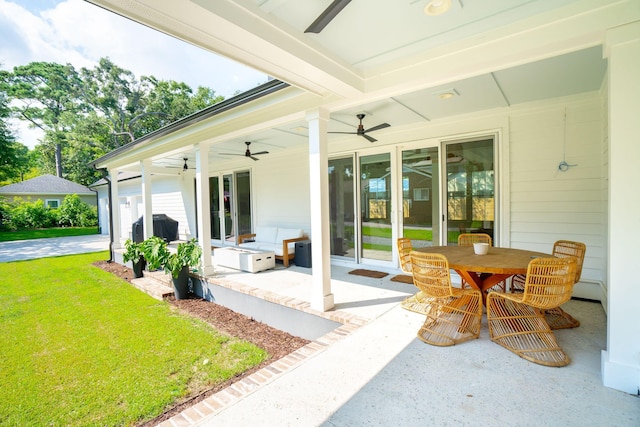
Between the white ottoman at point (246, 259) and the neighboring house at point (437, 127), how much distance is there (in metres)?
0.58

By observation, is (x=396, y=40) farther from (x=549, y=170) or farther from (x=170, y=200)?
(x=170, y=200)

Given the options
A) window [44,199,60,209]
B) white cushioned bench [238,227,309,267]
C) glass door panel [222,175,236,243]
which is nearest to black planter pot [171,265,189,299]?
white cushioned bench [238,227,309,267]

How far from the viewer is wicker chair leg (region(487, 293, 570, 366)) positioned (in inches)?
95.2

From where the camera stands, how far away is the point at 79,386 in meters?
2.79

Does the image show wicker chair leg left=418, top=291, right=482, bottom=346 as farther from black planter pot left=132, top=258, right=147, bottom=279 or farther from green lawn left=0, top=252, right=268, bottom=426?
black planter pot left=132, top=258, right=147, bottom=279

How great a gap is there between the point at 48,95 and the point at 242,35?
105 feet

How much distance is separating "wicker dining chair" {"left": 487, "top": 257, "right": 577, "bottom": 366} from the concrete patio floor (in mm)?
95

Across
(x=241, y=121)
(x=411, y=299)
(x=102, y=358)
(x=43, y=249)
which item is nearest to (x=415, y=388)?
(x=411, y=299)

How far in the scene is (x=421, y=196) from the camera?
507 cm

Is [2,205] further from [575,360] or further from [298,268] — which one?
[575,360]

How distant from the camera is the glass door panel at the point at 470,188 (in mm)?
4418

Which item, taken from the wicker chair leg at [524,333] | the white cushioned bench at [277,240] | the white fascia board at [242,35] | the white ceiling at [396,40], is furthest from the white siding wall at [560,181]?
the white cushioned bench at [277,240]

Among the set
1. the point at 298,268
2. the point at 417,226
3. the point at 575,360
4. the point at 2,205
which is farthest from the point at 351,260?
the point at 2,205

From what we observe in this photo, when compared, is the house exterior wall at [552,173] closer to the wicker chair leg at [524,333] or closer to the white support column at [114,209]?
the wicker chair leg at [524,333]
